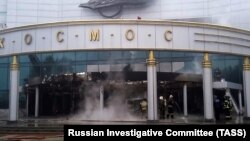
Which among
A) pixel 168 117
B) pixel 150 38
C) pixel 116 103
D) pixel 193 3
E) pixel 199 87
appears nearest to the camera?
pixel 150 38

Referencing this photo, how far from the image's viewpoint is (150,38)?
2119 centimetres

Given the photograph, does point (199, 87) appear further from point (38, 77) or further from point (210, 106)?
point (38, 77)

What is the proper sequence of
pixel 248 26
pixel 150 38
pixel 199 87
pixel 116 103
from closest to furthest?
pixel 150 38, pixel 116 103, pixel 199 87, pixel 248 26

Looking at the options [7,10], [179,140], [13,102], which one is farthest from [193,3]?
[179,140]

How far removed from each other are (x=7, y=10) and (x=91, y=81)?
2300cm

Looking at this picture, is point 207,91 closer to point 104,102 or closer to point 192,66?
point 104,102

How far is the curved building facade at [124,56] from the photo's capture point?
21.3 metres

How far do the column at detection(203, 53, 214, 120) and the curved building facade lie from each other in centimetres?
6

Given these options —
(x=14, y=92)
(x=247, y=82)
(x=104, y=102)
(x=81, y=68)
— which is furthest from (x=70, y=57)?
(x=247, y=82)

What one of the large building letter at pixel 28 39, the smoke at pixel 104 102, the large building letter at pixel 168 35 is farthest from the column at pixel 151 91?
the large building letter at pixel 28 39

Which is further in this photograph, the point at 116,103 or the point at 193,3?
the point at 193,3
